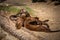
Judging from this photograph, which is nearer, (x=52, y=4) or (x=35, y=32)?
(x=35, y=32)

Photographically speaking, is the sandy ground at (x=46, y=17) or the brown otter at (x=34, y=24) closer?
the sandy ground at (x=46, y=17)

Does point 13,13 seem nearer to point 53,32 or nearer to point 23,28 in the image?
point 23,28

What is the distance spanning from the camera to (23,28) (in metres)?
5.20

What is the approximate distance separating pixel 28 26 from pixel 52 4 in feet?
3.48

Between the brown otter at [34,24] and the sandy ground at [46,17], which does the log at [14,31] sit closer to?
the sandy ground at [46,17]

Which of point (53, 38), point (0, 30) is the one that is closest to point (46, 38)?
point (53, 38)

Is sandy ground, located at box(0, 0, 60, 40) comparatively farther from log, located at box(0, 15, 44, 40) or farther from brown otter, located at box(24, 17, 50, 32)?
brown otter, located at box(24, 17, 50, 32)

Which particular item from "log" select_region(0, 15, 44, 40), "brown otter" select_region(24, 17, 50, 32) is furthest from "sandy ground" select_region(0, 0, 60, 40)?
"brown otter" select_region(24, 17, 50, 32)

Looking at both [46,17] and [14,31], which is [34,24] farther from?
[14,31]

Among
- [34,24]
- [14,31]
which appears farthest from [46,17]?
[14,31]

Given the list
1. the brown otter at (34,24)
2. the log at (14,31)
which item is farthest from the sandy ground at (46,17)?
the brown otter at (34,24)

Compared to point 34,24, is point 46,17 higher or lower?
higher

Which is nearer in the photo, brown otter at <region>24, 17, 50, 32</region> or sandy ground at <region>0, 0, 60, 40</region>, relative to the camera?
sandy ground at <region>0, 0, 60, 40</region>

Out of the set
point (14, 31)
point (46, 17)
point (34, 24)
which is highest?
point (46, 17)
